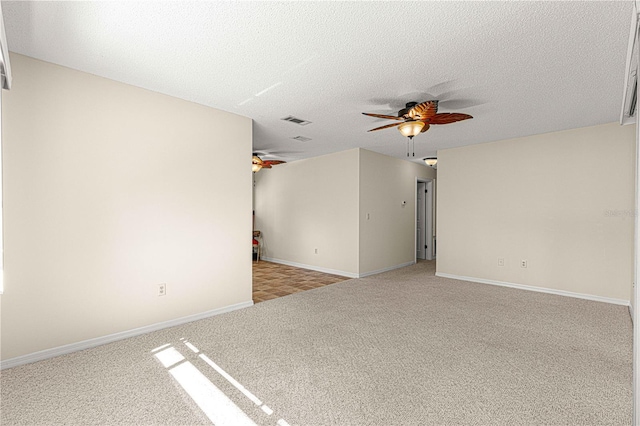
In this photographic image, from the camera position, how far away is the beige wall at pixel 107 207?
2.49 metres

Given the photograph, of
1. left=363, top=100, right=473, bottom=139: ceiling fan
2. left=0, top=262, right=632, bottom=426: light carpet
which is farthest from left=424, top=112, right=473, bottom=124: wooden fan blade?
left=0, top=262, right=632, bottom=426: light carpet

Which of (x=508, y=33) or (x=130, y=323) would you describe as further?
(x=130, y=323)

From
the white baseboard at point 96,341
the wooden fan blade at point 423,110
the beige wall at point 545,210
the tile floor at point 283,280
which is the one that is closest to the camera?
the white baseboard at point 96,341

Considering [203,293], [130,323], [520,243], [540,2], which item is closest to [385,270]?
[520,243]

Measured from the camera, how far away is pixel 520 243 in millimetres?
5059

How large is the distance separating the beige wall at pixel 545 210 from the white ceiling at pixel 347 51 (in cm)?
89

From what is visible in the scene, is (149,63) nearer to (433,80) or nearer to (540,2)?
(433,80)

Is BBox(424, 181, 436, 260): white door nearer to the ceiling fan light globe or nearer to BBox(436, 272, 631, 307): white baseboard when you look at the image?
BBox(436, 272, 631, 307): white baseboard

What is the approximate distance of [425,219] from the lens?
8.15 meters

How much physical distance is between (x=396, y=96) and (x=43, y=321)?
3863 millimetres

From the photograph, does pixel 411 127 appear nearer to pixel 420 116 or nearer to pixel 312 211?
pixel 420 116

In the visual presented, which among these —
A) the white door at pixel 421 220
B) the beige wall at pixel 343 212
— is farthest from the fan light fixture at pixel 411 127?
the white door at pixel 421 220

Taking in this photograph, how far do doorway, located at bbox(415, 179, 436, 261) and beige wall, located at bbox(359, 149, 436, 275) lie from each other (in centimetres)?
65

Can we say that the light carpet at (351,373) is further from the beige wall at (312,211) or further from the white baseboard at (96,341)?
the beige wall at (312,211)
